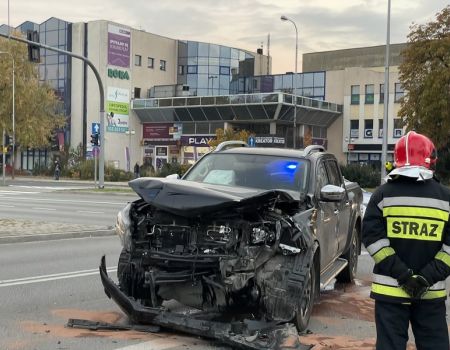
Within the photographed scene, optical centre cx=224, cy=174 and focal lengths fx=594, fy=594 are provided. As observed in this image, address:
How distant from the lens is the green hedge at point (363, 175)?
42062mm

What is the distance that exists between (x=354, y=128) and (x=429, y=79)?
2366cm

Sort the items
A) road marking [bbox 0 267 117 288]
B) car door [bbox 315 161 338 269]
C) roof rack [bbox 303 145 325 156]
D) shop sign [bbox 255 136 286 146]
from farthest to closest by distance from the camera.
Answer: shop sign [bbox 255 136 286 146] < road marking [bbox 0 267 117 288] < roof rack [bbox 303 145 325 156] < car door [bbox 315 161 338 269]

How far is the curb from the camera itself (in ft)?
38.7

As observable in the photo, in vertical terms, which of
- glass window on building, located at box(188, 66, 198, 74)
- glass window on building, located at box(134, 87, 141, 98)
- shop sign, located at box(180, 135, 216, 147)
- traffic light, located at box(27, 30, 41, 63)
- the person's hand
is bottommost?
the person's hand

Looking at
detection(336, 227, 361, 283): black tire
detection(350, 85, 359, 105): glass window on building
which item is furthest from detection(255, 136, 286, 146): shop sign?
detection(336, 227, 361, 283): black tire

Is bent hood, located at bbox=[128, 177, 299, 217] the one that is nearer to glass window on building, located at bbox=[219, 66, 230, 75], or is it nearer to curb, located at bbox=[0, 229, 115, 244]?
curb, located at bbox=[0, 229, 115, 244]

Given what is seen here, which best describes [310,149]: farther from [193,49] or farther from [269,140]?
[193,49]

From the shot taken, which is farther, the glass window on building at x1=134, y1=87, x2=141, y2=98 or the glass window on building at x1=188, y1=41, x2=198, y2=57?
the glass window on building at x1=188, y1=41, x2=198, y2=57

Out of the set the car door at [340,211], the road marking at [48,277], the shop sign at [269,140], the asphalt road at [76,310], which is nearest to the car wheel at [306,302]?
the asphalt road at [76,310]

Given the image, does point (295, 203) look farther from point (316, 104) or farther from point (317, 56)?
point (317, 56)

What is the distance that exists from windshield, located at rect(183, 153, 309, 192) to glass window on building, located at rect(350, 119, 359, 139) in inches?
2164

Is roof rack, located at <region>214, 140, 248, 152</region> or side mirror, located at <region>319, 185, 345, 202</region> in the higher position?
roof rack, located at <region>214, 140, 248, 152</region>

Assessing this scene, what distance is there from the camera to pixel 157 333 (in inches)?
216

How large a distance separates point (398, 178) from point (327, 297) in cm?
393
